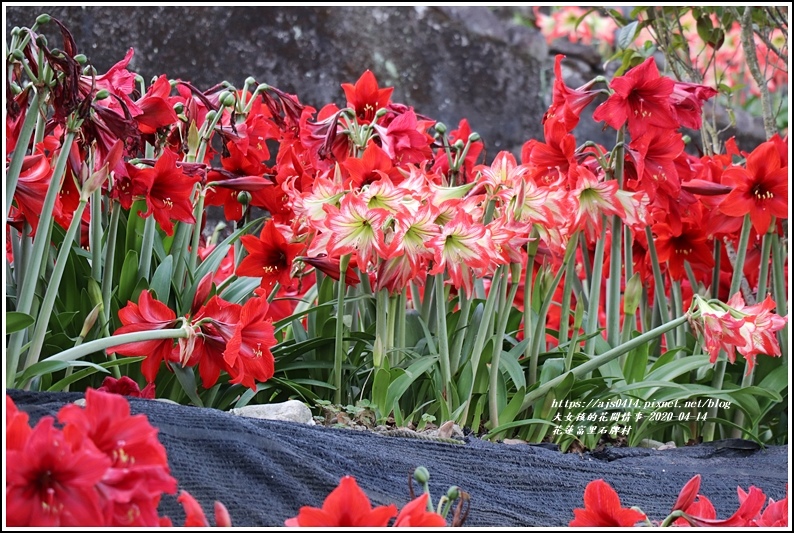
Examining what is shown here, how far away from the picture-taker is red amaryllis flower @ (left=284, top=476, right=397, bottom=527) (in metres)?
0.80

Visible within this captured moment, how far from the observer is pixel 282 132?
1.88 m

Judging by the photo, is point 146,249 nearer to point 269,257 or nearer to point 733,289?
point 269,257

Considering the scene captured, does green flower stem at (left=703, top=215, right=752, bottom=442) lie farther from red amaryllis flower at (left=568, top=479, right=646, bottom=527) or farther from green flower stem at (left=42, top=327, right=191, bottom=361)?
green flower stem at (left=42, top=327, right=191, bottom=361)

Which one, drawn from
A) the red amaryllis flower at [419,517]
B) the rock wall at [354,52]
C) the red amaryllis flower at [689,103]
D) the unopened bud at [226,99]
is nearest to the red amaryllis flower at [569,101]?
the red amaryllis flower at [689,103]

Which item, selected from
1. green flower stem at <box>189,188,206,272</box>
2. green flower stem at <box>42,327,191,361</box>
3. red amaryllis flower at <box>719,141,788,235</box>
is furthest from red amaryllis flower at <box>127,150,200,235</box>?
red amaryllis flower at <box>719,141,788,235</box>

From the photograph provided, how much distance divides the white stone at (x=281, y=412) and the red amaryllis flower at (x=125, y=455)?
24.7 inches

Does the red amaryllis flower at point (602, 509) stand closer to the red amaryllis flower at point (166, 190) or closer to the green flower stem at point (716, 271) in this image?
the red amaryllis flower at point (166, 190)

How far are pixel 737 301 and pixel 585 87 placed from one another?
52 centimetres

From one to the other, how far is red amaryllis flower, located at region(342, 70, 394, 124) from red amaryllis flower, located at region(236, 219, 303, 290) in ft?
1.23

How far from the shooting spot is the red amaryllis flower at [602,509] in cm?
99

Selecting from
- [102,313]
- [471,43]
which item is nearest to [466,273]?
[102,313]

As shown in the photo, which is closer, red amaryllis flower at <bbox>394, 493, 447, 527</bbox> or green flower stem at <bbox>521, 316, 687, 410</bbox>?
red amaryllis flower at <bbox>394, 493, 447, 527</bbox>

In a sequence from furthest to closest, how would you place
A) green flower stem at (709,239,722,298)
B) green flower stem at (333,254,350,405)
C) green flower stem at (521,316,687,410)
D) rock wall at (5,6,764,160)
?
rock wall at (5,6,764,160) → green flower stem at (709,239,722,298) → green flower stem at (521,316,687,410) → green flower stem at (333,254,350,405)

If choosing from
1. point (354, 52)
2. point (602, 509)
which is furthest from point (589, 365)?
point (354, 52)
